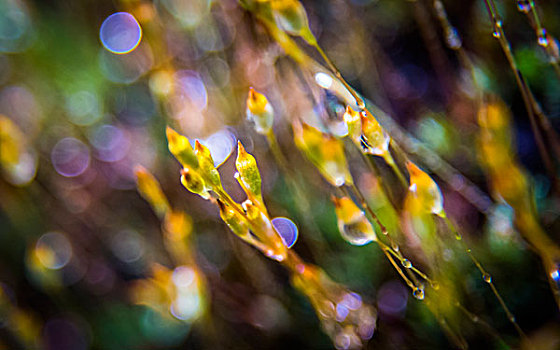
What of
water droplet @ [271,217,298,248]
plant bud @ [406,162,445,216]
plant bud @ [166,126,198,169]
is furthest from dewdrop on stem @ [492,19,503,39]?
water droplet @ [271,217,298,248]

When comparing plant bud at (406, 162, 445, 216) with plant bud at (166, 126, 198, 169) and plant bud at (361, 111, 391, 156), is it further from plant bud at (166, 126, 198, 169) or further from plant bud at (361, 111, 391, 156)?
plant bud at (166, 126, 198, 169)

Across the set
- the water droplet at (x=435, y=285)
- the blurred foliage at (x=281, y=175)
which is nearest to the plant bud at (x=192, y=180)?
the blurred foliage at (x=281, y=175)

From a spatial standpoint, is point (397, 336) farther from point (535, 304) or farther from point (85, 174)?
point (85, 174)

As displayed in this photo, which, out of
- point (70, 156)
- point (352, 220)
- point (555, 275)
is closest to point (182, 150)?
point (352, 220)

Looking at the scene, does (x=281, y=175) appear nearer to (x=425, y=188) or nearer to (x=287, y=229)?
(x=287, y=229)

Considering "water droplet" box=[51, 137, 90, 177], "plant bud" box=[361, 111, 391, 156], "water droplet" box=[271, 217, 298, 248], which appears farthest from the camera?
"water droplet" box=[51, 137, 90, 177]

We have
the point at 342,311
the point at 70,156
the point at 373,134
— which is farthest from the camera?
the point at 70,156

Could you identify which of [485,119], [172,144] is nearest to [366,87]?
[485,119]
